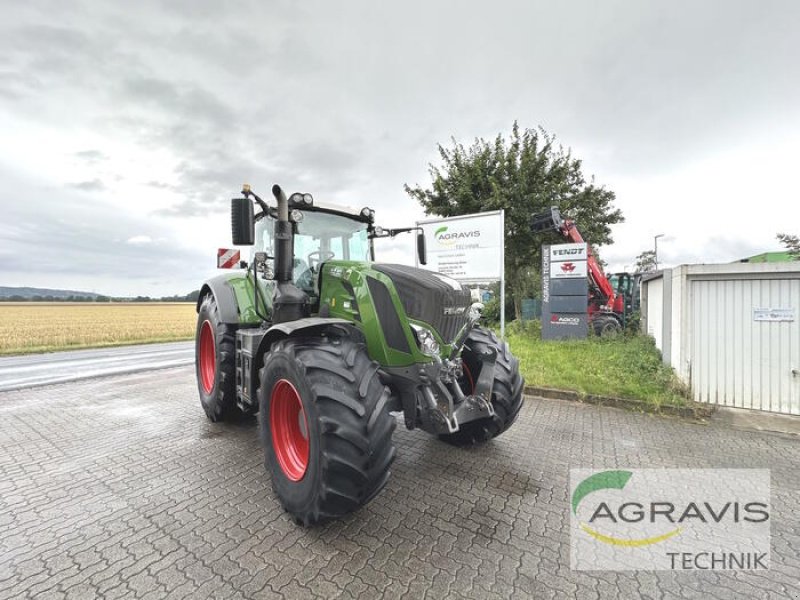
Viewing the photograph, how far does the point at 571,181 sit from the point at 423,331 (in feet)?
52.2

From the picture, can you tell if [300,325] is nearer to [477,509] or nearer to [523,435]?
[477,509]

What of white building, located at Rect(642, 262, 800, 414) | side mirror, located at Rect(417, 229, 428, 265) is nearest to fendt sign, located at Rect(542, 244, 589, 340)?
white building, located at Rect(642, 262, 800, 414)

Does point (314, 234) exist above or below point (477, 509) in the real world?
above

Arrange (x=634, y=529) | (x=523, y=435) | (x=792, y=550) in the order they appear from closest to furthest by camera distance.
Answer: (x=792, y=550) → (x=634, y=529) → (x=523, y=435)

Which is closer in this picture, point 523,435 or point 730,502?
point 730,502

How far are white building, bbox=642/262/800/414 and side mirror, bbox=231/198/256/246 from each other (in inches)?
215

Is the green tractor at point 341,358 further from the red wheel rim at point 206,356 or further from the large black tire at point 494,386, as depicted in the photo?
the red wheel rim at point 206,356

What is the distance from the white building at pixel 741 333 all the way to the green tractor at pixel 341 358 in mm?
3323

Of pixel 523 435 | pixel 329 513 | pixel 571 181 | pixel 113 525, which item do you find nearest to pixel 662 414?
pixel 523 435

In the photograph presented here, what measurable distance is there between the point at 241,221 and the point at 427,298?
60.9 inches

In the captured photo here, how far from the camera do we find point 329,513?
2250 millimetres

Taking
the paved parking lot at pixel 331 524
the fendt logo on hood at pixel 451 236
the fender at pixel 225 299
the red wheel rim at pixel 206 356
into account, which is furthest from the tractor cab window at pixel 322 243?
the fendt logo on hood at pixel 451 236

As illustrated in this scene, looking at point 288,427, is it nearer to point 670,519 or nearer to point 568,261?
point 670,519

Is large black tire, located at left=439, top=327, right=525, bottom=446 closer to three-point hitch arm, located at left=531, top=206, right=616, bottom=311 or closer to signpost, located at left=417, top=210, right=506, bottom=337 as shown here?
signpost, located at left=417, top=210, right=506, bottom=337
